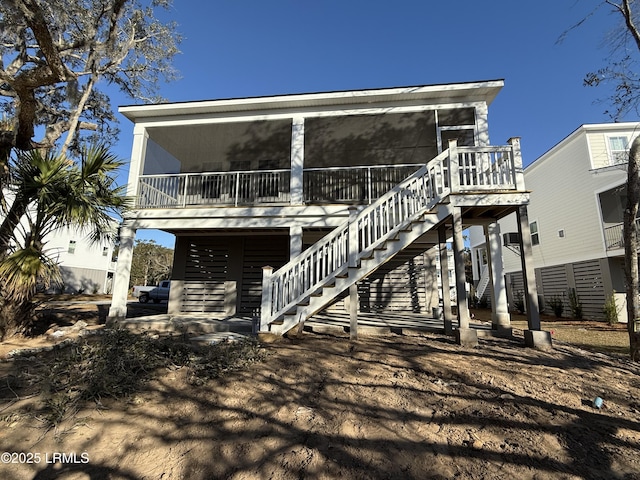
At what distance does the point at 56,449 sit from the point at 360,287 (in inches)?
311

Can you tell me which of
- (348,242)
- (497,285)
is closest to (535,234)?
(497,285)

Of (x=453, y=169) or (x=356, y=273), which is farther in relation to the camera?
(x=453, y=169)

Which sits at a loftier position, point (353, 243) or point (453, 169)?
point (453, 169)

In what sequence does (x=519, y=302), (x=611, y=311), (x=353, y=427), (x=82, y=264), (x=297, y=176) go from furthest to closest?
(x=82, y=264), (x=519, y=302), (x=611, y=311), (x=297, y=176), (x=353, y=427)

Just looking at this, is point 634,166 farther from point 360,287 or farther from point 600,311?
point 600,311

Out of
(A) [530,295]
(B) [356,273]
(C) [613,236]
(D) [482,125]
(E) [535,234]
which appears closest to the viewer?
(A) [530,295]

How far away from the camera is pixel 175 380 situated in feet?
12.6

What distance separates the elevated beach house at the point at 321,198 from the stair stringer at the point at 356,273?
3 cm

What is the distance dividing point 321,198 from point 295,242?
106 inches

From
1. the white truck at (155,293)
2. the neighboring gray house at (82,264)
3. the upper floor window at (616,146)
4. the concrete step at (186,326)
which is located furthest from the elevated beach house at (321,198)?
the neighboring gray house at (82,264)

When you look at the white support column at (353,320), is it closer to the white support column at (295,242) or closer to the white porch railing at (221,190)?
the white support column at (295,242)

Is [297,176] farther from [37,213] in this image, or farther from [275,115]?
[37,213]

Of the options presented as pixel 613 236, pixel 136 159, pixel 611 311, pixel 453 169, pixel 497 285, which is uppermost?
pixel 136 159

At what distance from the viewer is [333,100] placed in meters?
8.00
